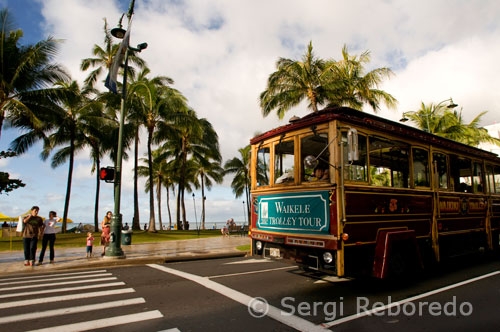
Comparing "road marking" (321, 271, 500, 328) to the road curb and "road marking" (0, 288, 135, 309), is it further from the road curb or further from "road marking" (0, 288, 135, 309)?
the road curb

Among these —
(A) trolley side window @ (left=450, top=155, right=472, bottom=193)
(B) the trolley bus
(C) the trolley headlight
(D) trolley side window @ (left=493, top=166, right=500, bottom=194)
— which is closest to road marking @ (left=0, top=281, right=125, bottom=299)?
(B) the trolley bus

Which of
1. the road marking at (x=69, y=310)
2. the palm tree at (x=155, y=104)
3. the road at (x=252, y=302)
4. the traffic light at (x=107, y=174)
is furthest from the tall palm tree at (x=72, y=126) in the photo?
the road marking at (x=69, y=310)

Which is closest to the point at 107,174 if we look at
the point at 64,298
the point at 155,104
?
the point at 64,298

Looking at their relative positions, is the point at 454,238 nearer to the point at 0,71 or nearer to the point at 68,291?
the point at 68,291

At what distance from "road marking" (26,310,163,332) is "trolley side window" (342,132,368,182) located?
3.91 meters

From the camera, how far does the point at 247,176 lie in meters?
40.8

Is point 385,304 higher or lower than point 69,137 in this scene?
lower

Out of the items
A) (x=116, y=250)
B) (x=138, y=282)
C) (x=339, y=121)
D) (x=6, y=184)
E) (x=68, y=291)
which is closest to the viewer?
(x=339, y=121)

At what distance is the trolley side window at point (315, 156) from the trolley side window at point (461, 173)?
4.31 m

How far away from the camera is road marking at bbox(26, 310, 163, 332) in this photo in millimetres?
4141

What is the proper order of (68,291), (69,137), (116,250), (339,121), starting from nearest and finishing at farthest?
(339,121)
(68,291)
(116,250)
(69,137)

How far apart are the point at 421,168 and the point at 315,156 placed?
2838mm

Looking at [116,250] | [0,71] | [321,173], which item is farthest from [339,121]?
[0,71]

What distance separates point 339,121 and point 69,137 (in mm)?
26931
